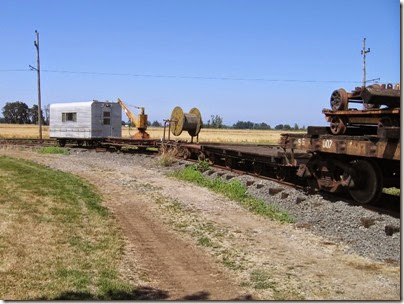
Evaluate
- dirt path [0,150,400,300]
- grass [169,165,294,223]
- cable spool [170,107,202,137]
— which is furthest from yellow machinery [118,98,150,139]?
dirt path [0,150,400,300]

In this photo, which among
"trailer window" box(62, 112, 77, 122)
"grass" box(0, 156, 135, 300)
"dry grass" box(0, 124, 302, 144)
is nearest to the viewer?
"grass" box(0, 156, 135, 300)

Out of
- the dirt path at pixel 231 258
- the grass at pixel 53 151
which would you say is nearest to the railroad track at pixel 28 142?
the grass at pixel 53 151

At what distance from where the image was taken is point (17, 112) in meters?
143

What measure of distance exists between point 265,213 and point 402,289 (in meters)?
4.77

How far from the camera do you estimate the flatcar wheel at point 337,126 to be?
9352 millimetres

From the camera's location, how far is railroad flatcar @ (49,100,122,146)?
29.1m

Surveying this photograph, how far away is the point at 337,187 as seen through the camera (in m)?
9.59

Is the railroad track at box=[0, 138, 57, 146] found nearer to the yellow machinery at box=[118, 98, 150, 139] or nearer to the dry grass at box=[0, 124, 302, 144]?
the yellow machinery at box=[118, 98, 150, 139]

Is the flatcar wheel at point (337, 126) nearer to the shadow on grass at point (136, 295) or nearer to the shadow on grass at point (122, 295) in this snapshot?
the shadow on grass at point (136, 295)

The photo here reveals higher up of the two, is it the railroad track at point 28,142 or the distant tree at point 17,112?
the distant tree at point 17,112

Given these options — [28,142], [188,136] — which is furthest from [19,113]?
[28,142]

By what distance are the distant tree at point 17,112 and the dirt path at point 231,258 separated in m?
142

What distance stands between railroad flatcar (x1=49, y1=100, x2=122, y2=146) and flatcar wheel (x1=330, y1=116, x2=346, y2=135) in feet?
69.0

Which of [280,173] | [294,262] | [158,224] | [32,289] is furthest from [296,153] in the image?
[32,289]
